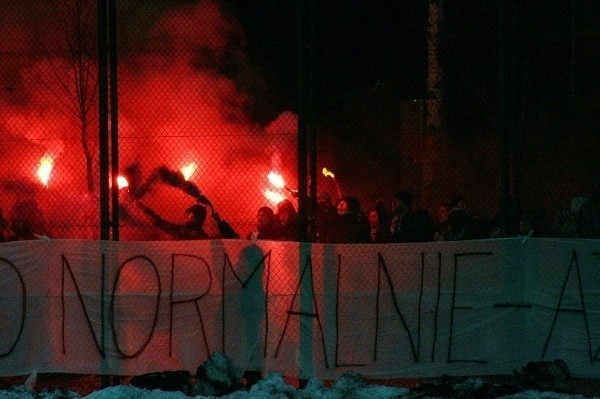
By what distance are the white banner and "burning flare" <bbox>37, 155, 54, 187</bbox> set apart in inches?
298

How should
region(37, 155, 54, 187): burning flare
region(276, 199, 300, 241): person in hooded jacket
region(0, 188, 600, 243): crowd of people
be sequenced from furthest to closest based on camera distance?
region(37, 155, 54, 187): burning flare < region(276, 199, 300, 241): person in hooded jacket < region(0, 188, 600, 243): crowd of people

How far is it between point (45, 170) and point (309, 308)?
8596mm

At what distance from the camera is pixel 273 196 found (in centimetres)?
1509

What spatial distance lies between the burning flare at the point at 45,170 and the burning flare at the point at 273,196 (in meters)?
3.52

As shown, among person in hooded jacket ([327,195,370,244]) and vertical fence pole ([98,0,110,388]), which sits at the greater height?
vertical fence pole ([98,0,110,388])

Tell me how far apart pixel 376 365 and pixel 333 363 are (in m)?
0.34

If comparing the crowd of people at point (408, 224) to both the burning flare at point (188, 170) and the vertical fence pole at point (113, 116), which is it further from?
the burning flare at point (188, 170)

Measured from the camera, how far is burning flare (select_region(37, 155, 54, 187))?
16984mm

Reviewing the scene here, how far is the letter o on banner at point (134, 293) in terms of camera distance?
9.49 metres

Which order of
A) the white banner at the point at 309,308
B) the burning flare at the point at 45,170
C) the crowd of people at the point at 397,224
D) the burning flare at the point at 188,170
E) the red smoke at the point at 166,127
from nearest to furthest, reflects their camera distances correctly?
the white banner at the point at 309,308
the crowd of people at the point at 397,224
the burning flare at the point at 188,170
the burning flare at the point at 45,170
the red smoke at the point at 166,127

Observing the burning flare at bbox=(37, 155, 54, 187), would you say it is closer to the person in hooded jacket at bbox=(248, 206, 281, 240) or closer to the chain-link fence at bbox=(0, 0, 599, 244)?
the chain-link fence at bbox=(0, 0, 599, 244)

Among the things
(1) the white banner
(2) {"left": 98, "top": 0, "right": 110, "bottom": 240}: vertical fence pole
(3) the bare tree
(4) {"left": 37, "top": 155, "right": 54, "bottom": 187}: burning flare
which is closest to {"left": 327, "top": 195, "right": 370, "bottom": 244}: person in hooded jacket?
(1) the white banner

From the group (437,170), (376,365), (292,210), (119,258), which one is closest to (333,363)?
(376,365)

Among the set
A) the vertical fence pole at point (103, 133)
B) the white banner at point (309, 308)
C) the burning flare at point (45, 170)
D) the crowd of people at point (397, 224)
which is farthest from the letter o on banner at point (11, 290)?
the burning flare at point (45, 170)
